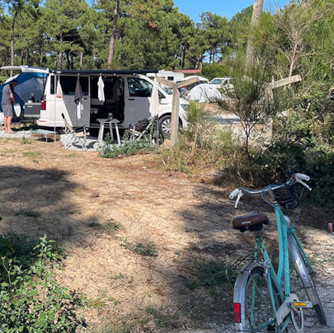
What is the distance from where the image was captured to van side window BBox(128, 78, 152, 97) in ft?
41.4

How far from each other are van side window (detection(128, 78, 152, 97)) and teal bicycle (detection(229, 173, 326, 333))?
9.51m

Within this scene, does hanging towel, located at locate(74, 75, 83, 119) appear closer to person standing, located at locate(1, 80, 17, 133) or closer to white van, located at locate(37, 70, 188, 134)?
white van, located at locate(37, 70, 188, 134)

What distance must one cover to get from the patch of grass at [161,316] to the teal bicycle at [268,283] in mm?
631

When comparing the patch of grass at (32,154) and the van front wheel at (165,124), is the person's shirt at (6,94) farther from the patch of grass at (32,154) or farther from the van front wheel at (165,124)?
the van front wheel at (165,124)

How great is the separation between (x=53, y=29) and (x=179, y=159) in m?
28.2

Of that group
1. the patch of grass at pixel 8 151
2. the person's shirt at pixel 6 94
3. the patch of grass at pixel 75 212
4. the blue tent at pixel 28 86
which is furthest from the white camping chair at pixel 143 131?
the blue tent at pixel 28 86

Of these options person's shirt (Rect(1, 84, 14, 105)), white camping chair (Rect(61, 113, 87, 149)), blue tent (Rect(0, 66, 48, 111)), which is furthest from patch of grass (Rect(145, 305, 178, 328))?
blue tent (Rect(0, 66, 48, 111))

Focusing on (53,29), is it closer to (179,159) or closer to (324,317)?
(179,159)

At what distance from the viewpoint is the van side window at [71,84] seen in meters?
12.4

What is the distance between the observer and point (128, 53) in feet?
129

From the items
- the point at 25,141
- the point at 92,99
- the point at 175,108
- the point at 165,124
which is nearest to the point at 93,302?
the point at 175,108

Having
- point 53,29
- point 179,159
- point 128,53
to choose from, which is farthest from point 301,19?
point 128,53

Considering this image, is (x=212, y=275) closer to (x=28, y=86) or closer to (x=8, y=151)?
(x=8, y=151)

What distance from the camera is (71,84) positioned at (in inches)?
491
